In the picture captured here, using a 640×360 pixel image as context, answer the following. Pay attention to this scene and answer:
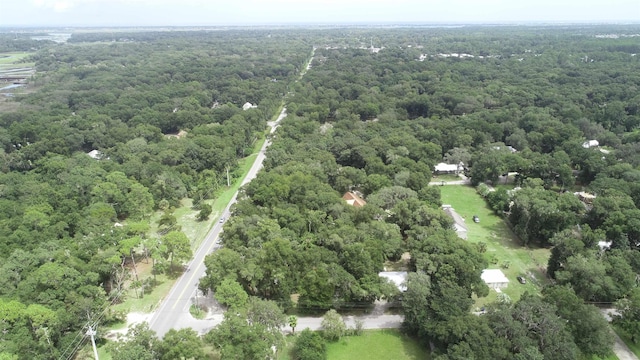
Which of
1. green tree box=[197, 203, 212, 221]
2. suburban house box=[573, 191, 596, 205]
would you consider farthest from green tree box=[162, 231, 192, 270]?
suburban house box=[573, 191, 596, 205]

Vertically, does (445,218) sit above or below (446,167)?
above

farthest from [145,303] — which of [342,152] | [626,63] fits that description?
[626,63]

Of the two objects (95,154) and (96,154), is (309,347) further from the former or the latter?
(95,154)

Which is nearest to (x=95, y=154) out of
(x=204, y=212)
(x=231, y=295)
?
(x=204, y=212)

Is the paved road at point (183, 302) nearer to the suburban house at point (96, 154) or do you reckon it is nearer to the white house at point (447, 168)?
the suburban house at point (96, 154)

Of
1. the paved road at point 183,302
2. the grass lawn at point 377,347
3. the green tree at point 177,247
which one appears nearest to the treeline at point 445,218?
the grass lawn at point 377,347

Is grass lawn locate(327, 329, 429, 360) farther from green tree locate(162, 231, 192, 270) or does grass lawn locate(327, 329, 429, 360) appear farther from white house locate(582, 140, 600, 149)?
white house locate(582, 140, 600, 149)

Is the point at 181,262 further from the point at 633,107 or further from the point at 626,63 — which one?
the point at 626,63
